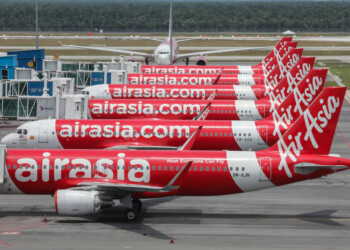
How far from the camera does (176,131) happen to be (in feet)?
171

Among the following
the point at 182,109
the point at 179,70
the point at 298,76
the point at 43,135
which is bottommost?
the point at 43,135

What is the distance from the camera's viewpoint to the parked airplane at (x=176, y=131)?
50.3 meters

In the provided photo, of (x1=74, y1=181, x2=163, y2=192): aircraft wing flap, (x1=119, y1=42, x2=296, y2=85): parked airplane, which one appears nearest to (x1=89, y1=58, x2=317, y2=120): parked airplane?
(x1=119, y1=42, x2=296, y2=85): parked airplane

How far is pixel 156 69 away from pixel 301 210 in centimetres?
5821

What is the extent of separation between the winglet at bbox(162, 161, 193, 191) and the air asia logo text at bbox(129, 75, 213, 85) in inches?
1948

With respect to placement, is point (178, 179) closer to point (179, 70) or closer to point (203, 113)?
point (203, 113)

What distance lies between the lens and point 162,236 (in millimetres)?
35656

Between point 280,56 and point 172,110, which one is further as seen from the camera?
point 280,56

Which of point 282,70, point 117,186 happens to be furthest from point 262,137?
point 282,70

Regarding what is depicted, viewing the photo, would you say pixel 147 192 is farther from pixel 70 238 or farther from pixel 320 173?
pixel 320 173

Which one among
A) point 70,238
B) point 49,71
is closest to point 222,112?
point 70,238

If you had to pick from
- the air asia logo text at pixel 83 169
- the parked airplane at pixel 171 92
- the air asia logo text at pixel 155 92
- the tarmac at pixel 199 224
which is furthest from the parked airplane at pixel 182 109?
the air asia logo text at pixel 83 169

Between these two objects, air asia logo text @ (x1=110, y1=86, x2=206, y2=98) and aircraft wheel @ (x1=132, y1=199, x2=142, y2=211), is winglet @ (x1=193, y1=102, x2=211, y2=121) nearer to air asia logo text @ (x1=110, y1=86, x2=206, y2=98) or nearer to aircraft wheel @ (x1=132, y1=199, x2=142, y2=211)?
Result: air asia logo text @ (x1=110, y1=86, x2=206, y2=98)

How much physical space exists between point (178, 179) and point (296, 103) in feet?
64.3
